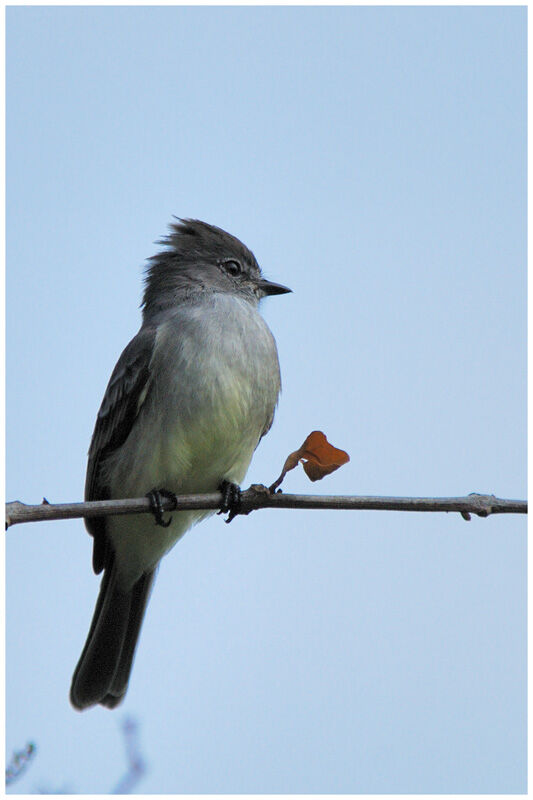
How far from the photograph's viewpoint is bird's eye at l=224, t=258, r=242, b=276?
6777 millimetres

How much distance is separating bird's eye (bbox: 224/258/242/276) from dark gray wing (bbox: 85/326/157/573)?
878 millimetres

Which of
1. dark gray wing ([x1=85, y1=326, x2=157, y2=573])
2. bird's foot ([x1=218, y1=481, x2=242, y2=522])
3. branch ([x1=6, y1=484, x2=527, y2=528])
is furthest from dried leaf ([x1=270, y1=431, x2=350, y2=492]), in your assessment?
dark gray wing ([x1=85, y1=326, x2=157, y2=573])

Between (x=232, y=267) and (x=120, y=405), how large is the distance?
5.07 feet

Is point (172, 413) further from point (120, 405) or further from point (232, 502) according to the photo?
point (232, 502)

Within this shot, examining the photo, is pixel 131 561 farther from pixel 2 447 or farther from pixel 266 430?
pixel 2 447

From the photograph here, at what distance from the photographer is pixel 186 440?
17.9 ft

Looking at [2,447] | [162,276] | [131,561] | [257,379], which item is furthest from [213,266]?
[2,447]

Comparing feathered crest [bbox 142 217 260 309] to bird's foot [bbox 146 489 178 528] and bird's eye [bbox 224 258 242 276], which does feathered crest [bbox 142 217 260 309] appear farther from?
bird's foot [bbox 146 489 178 528]

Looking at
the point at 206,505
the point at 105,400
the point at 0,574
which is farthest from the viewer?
the point at 105,400

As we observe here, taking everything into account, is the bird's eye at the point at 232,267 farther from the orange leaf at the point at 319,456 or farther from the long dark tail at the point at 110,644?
the orange leaf at the point at 319,456

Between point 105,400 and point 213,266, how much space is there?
1393mm

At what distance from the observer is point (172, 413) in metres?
5.50

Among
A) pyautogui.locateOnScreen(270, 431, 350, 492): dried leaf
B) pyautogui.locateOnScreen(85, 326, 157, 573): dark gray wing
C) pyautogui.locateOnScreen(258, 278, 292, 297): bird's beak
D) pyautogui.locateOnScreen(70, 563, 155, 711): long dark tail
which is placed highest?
pyautogui.locateOnScreen(258, 278, 292, 297): bird's beak

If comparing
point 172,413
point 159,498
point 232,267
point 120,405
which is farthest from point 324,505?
point 232,267
